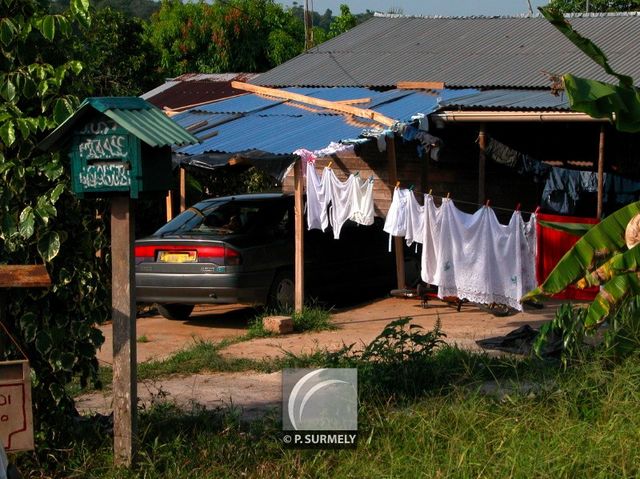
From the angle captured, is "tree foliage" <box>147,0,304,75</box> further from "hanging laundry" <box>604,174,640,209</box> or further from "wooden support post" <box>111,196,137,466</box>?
"wooden support post" <box>111,196,137,466</box>

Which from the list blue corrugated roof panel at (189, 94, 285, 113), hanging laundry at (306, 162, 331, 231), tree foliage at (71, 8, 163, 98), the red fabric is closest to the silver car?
hanging laundry at (306, 162, 331, 231)

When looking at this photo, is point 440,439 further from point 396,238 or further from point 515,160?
point 396,238

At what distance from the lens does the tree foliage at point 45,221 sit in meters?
6.15

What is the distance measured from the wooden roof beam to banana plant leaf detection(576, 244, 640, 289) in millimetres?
5277

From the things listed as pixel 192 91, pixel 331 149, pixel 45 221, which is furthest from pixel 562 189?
pixel 192 91

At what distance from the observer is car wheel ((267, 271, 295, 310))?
41.3 ft

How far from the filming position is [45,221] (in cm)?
612

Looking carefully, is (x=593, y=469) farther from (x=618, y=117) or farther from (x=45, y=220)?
(x=45, y=220)

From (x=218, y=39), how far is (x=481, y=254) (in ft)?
58.4

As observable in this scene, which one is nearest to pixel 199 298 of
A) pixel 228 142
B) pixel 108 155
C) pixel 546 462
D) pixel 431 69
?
pixel 228 142

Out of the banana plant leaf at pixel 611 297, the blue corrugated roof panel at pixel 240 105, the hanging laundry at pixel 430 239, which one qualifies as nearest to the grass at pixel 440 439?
the banana plant leaf at pixel 611 297

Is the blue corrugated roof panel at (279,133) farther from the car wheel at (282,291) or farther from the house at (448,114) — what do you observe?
the car wheel at (282,291)

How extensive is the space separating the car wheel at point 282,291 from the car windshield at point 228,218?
63cm

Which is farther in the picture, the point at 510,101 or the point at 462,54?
the point at 462,54
